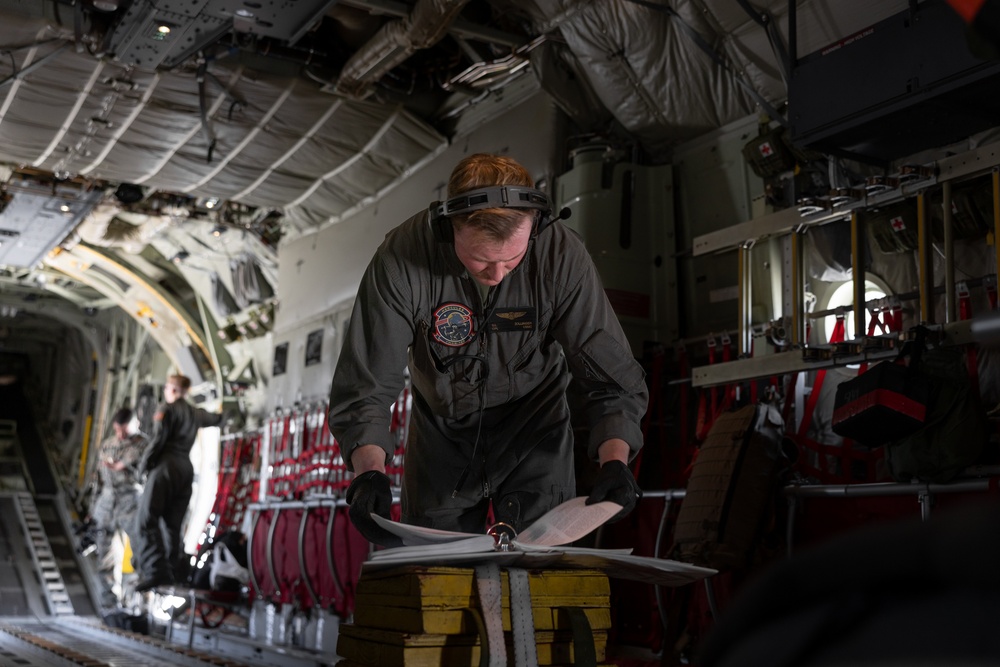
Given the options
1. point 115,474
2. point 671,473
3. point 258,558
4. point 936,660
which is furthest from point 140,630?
point 936,660

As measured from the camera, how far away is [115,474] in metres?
12.2

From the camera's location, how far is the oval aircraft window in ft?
14.7

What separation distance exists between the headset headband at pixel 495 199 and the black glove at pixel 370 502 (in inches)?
27.5

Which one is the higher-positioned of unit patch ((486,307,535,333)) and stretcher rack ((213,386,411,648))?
unit patch ((486,307,535,333))

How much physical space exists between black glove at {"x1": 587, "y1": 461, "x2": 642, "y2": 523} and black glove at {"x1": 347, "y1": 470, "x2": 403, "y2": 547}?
0.50m

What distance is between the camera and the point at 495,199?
247 centimetres

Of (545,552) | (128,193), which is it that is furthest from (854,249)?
(128,193)

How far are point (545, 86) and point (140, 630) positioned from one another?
269 inches

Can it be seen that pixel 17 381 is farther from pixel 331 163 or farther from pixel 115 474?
pixel 331 163

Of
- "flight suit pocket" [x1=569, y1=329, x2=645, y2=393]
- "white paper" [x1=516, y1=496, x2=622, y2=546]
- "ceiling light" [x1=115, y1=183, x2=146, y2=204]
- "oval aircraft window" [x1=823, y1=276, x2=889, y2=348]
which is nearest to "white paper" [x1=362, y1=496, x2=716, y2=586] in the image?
"white paper" [x1=516, y1=496, x2=622, y2=546]

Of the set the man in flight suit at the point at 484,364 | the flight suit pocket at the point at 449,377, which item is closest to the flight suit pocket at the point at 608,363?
the man in flight suit at the point at 484,364

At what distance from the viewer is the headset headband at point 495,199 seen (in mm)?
2471

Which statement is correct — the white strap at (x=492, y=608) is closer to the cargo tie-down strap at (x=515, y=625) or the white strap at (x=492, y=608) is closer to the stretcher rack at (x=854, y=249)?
the cargo tie-down strap at (x=515, y=625)

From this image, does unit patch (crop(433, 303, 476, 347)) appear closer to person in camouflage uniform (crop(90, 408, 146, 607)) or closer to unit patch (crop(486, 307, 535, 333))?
unit patch (crop(486, 307, 535, 333))
